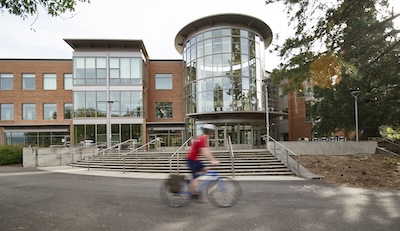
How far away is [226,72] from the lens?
968 inches

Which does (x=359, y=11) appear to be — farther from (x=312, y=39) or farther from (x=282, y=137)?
(x=282, y=137)

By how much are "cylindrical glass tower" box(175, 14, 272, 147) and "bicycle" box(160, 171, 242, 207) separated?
56.3 ft

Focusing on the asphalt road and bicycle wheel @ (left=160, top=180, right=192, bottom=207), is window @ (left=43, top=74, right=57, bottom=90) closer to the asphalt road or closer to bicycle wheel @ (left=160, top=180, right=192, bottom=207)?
the asphalt road

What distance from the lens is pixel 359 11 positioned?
31.0 ft

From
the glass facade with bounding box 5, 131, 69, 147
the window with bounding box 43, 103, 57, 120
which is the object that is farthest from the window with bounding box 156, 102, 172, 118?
the window with bounding box 43, 103, 57, 120

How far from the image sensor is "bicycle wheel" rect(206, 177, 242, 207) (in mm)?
6219

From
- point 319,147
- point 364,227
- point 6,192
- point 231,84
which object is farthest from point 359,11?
point 231,84

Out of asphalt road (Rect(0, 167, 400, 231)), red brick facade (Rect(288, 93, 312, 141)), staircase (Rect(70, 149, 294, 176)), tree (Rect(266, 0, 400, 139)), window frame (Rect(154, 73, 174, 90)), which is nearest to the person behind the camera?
asphalt road (Rect(0, 167, 400, 231))

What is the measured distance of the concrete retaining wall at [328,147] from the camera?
17000 mm

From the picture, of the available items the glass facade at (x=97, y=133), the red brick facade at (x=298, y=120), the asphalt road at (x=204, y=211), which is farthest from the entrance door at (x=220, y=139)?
the red brick facade at (x=298, y=120)

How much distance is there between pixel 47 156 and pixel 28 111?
14.5 meters

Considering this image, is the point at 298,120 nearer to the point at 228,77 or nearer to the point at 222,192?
the point at 228,77

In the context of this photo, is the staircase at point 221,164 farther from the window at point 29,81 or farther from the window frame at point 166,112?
the window at point 29,81

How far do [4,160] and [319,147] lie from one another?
70.5ft
